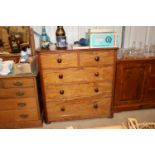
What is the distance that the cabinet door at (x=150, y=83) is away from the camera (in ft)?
7.91

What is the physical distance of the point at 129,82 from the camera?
2459 millimetres

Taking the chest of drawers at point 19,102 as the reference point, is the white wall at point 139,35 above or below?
above

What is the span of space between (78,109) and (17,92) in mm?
844

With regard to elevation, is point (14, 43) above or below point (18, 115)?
above

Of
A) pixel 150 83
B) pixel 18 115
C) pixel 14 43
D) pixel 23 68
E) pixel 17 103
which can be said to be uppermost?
pixel 14 43

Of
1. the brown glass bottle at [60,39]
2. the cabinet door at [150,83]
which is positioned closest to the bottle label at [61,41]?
the brown glass bottle at [60,39]

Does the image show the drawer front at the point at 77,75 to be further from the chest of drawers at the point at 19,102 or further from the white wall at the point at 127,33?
the white wall at the point at 127,33

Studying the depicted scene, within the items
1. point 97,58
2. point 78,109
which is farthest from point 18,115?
point 97,58

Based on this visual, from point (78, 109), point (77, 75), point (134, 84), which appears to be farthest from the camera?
point (134, 84)

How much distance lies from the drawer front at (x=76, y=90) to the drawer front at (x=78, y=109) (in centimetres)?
9

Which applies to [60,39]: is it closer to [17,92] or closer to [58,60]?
[58,60]

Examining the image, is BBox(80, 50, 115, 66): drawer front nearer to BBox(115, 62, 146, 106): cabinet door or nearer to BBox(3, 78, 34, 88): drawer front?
BBox(115, 62, 146, 106): cabinet door

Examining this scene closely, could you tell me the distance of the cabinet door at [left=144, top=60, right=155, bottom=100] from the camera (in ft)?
7.91
